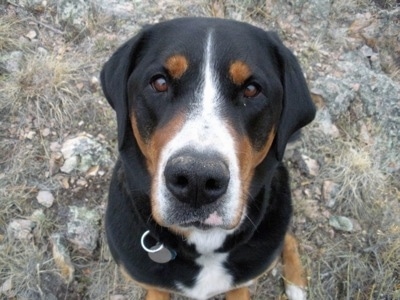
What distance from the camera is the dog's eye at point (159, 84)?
215 cm

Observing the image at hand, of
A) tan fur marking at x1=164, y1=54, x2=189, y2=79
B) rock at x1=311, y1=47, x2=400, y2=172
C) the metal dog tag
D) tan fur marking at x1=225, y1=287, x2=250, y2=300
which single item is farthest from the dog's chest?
rock at x1=311, y1=47, x2=400, y2=172

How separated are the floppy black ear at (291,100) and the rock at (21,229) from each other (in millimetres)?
1718

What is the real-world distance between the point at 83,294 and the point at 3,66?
178 centimetres

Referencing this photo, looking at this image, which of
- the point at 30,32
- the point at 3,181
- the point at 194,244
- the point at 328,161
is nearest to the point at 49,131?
the point at 3,181

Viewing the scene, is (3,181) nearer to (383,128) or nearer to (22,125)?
(22,125)

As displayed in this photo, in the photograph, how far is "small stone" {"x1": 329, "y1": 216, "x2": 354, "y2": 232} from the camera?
3484mm

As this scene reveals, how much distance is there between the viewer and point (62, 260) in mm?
3158

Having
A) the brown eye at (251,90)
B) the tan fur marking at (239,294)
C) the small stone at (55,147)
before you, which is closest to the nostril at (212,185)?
the brown eye at (251,90)

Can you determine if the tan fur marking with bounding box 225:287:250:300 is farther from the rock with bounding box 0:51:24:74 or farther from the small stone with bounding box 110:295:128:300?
the rock with bounding box 0:51:24:74

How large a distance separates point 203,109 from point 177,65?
0.23m

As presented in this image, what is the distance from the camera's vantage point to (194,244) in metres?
2.52

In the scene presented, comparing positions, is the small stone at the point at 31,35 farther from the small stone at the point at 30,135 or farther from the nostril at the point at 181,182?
the nostril at the point at 181,182

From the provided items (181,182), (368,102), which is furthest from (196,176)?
(368,102)

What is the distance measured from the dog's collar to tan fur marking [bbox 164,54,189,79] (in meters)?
0.84
